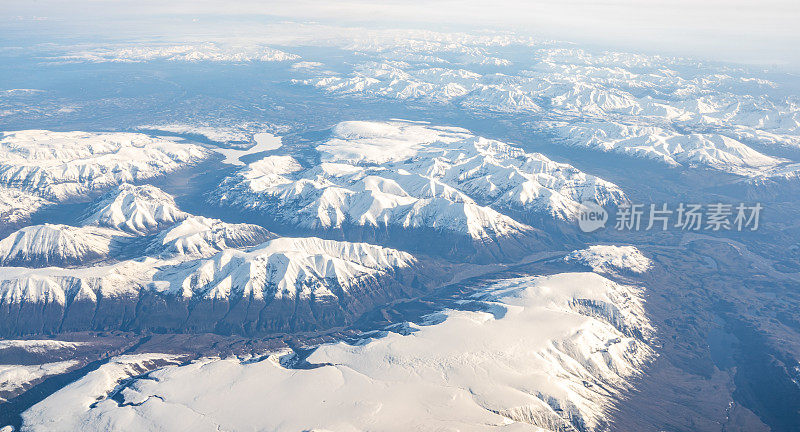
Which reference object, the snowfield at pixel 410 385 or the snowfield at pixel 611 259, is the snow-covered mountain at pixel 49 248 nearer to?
the snowfield at pixel 410 385

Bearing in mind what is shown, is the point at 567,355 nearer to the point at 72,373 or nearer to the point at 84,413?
the point at 84,413

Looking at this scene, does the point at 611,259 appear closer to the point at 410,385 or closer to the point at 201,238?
the point at 410,385

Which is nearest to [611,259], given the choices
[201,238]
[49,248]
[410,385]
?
[410,385]

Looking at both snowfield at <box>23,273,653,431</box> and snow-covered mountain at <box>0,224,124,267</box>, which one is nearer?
snowfield at <box>23,273,653,431</box>

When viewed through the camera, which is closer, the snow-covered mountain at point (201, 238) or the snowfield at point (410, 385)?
the snowfield at point (410, 385)

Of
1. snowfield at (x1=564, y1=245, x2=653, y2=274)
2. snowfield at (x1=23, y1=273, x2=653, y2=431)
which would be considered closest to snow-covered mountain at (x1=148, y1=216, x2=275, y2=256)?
snowfield at (x1=23, y1=273, x2=653, y2=431)

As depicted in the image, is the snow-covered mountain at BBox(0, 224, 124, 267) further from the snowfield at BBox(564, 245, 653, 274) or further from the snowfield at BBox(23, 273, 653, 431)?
the snowfield at BBox(564, 245, 653, 274)

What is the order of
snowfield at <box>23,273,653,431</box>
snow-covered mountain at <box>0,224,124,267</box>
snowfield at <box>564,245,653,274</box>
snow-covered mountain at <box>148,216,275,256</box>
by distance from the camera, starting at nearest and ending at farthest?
snowfield at <box>23,273,653,431</box> < snow-covered mountain at <box>0,224,124,267</box> < snow-covered mountain at <box>148,216,275,256</box> < snowfield at <box>564,245,653,274</box>

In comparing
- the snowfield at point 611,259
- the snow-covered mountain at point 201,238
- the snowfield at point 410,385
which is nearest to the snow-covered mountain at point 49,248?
the snow-covered mountain at point 201,238

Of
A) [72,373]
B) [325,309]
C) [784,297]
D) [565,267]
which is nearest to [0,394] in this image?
[72,373]
